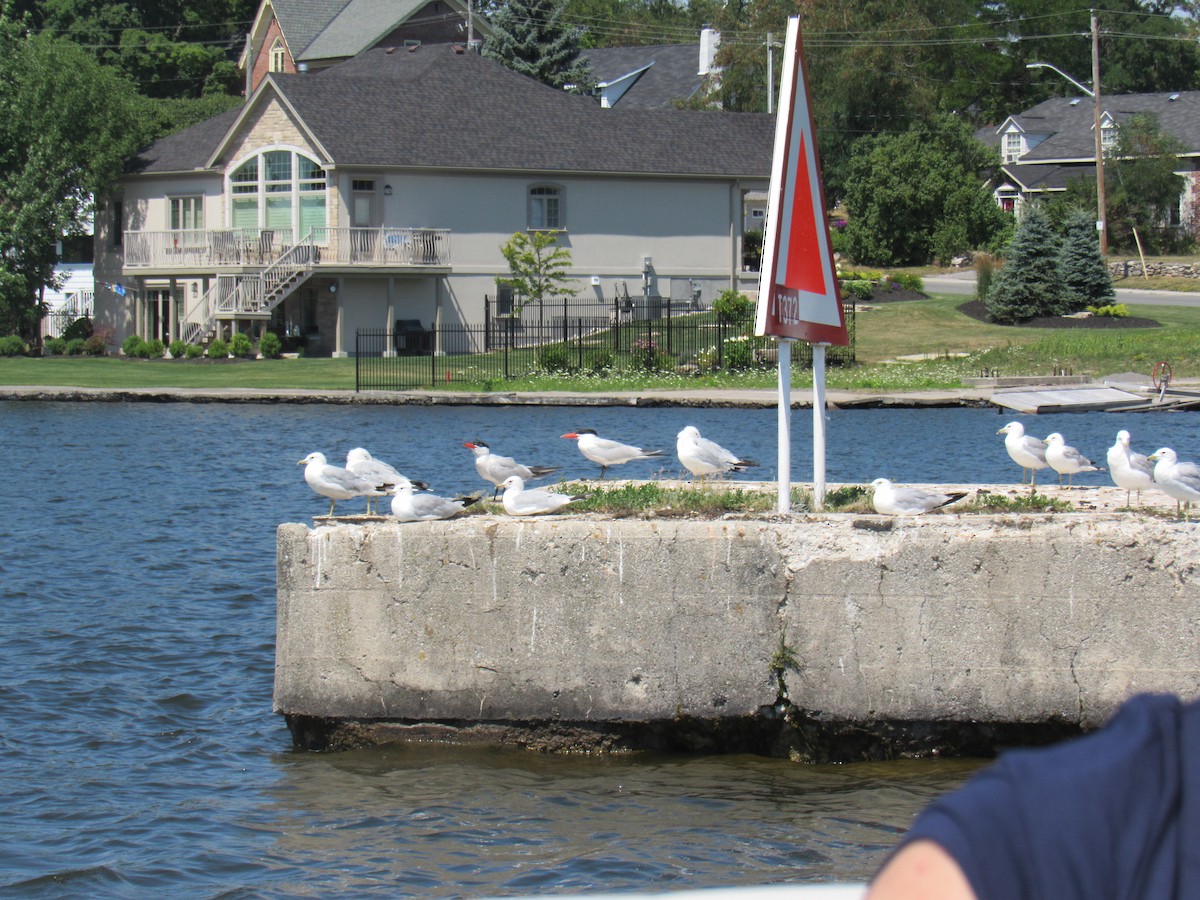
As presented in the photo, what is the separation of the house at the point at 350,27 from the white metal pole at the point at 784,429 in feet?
197

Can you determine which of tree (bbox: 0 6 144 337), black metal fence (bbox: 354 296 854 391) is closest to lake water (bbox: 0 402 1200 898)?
black metal fence (bbox: 354 296 854 391)

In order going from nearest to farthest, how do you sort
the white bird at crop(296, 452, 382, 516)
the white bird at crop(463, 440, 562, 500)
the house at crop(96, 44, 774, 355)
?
the white bird at crop(296, 452, 382, 516) < the white bird at crop(463, 440, 562, 500) < the house at crop(96, 44, 774, 355)

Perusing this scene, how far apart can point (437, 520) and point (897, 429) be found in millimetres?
21975

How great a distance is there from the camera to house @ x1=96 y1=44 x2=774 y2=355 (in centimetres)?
5078

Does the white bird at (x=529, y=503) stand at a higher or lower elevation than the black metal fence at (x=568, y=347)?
lower

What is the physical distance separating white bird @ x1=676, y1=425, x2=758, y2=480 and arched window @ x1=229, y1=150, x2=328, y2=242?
40.3 metres

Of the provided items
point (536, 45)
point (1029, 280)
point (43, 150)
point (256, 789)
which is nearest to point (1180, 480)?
point (256, 789)

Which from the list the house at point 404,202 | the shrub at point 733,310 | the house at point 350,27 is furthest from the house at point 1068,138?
the shrub at point 733,310

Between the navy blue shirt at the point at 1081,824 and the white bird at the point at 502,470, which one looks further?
the white bird at the point at 502,470

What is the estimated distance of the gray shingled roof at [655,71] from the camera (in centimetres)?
8145

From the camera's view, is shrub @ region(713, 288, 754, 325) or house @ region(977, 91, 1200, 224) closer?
shrub @ region(713, 288, 754, 325)

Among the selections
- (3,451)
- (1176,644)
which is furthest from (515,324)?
(1176,644)

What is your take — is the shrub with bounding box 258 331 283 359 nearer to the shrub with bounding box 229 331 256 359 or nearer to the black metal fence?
the shrub with bounding box 229 331 256 359

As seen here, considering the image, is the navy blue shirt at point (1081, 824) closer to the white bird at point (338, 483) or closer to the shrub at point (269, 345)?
the white bird at point (338, 483)
